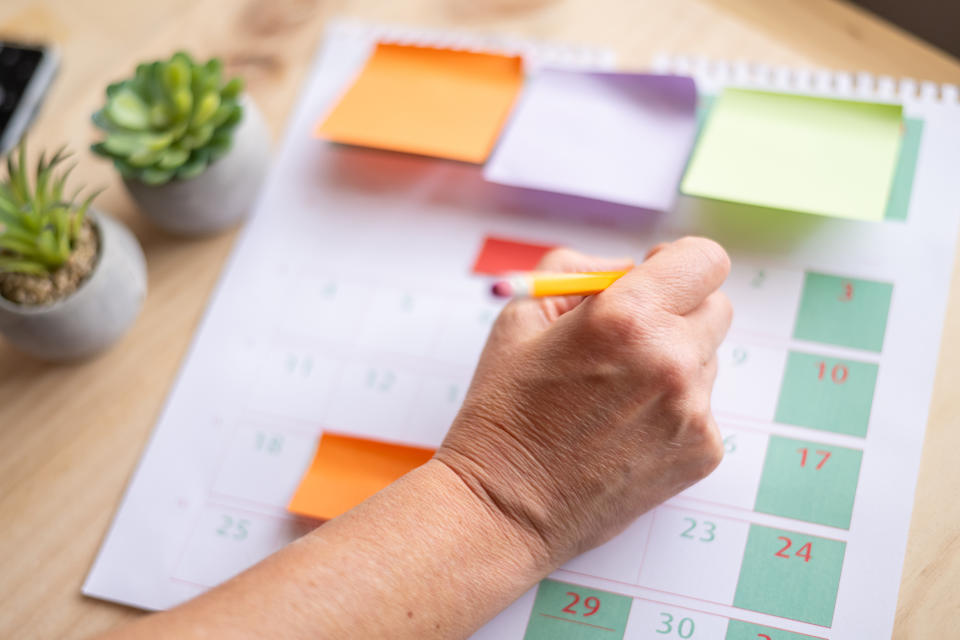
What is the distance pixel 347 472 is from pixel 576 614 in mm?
202

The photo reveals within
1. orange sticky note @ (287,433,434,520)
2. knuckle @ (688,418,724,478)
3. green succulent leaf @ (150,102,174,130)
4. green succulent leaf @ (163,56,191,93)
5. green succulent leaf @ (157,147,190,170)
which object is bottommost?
orange sticky note @ (287,433,434,520)

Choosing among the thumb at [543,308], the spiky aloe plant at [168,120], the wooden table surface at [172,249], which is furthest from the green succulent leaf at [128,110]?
the thumb at [543,308]

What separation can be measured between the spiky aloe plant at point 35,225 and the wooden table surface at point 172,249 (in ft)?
0.36

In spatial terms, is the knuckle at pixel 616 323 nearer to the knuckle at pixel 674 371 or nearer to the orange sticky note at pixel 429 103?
the knuckle at pixel 674 371

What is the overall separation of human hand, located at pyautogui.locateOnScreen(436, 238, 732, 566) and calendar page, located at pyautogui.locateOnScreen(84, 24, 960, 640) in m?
0.05

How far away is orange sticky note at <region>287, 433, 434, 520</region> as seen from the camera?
595 mm

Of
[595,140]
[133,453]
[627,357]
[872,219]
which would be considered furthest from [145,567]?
[872,219]

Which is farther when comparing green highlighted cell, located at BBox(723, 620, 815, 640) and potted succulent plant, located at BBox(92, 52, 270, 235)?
potted succulent plant, located at BBox(92, 52, 270, 235)

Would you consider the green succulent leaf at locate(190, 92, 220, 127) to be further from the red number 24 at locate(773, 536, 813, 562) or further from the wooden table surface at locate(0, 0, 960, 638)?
the red number 24 at locate(773, 536, 813, 562)

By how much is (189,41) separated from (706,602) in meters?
0.79

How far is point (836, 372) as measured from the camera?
0.59 metres

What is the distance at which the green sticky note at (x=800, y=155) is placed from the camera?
2.03 ft

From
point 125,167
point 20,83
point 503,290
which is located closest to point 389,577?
point 503,290

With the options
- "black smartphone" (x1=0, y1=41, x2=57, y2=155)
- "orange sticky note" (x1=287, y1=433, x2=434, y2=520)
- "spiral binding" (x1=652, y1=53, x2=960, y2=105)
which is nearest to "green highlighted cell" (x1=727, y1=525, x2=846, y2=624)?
"orange sticky note" (x1=287, y1=433, x2=434, y2=520)
